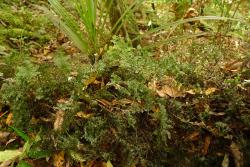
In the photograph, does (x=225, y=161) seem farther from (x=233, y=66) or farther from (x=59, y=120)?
(x=59, y=120)

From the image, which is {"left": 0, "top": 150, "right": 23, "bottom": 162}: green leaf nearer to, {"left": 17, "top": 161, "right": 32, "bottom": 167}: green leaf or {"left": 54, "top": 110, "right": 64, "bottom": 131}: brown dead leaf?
{"left": 17, "top": 161, "right": 32, "bottom": 167}: green leaf

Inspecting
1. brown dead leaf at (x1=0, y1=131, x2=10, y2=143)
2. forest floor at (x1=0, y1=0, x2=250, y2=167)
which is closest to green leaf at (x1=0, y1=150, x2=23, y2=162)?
forest floor at (x1=0, y1=0, x2=250, y2=167)

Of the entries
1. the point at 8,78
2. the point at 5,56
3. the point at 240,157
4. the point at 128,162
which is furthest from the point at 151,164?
the point at 5,56

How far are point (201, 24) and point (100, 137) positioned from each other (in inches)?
75.7

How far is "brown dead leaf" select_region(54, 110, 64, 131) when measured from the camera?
76.1 inches

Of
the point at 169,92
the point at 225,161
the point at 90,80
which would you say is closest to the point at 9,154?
the point at 90,80

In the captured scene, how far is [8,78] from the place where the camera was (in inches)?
86.0

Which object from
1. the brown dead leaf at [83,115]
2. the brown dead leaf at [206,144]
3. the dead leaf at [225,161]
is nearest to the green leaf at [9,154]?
the brown dead leaf at [83,115]

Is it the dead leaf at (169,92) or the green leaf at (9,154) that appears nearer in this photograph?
the green leaf at (9,154)

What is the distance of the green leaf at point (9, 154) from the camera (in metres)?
1.89

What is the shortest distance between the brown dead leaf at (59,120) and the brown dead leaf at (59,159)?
0.14 meters

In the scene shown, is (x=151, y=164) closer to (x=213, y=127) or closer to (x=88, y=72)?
(x=213, y=127)

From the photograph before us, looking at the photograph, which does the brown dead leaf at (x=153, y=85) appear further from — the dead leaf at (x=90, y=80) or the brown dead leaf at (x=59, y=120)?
the brown dead leaf at (x=59, y=120)

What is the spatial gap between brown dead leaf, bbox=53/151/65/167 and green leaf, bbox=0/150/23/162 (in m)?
0.19
